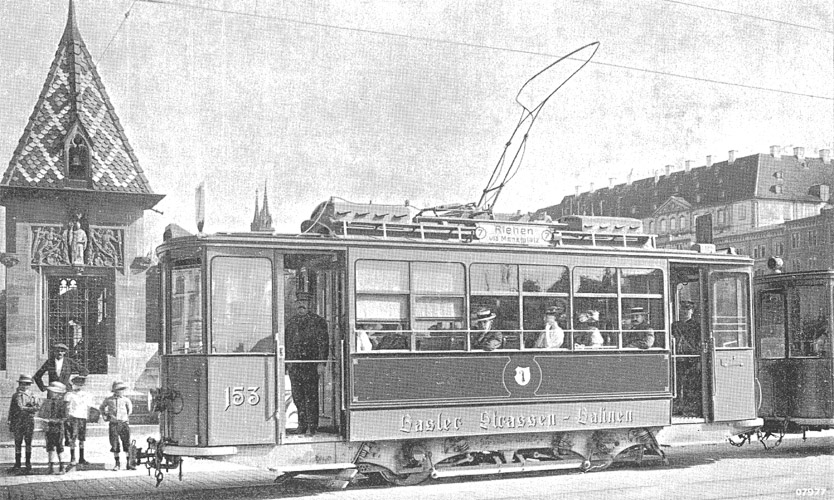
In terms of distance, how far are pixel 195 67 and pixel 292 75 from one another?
1.43m

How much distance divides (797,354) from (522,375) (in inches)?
202

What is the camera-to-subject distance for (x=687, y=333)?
13023 millimetres

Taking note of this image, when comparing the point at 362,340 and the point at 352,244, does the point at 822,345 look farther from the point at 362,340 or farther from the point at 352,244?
the point at 352,244

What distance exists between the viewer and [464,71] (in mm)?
15461

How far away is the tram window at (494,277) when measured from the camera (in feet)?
36.8

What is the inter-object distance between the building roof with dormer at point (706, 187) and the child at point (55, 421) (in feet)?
28.1

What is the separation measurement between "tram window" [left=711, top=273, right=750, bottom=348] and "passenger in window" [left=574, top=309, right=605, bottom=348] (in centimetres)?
205

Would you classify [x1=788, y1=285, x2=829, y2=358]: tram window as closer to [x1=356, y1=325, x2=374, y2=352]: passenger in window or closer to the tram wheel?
the tram wheel

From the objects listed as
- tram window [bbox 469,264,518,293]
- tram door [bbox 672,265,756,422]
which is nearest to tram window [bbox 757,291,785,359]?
tram door [bbox 672,265,756,422]

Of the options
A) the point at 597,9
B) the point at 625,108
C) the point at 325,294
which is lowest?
the point at 325,294

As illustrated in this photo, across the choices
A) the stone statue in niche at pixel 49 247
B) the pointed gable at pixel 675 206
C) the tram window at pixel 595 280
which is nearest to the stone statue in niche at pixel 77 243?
the stone statue in niche at pixel 49 247

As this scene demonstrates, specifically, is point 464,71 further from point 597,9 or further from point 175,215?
point 175,215

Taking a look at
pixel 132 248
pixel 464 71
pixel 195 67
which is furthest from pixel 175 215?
pixel 464 71

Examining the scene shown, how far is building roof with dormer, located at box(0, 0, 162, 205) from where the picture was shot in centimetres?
1666
